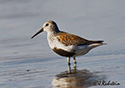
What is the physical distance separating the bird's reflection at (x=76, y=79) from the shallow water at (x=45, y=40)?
62mm

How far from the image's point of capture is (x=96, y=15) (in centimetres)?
1505

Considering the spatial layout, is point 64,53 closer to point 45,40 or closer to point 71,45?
point 71,45

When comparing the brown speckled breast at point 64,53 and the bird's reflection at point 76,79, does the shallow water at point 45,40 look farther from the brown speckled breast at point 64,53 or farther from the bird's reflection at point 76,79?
the brown speckled breast at point 64,53

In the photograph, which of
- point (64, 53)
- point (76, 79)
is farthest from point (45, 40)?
point (76, 79)

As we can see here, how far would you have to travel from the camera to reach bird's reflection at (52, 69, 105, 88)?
296 inches

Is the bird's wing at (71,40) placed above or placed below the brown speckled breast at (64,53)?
above

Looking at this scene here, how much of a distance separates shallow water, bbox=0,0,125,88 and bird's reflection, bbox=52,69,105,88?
6 centimetres

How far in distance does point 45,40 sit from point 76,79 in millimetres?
4838

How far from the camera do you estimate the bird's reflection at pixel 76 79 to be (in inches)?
296

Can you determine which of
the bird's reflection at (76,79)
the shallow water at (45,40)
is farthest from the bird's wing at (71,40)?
the bird's reflection at (76,79)

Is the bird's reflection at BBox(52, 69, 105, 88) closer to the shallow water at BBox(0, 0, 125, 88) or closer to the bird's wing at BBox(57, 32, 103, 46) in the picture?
the shallow water at BBox(0, 0, 125, 88)

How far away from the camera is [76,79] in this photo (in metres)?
8.09

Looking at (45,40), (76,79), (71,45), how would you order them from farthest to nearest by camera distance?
(45,40), (71,45), (76,79)

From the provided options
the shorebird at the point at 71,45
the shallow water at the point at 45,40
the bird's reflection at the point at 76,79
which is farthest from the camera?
the shorebird at the point at 71,45
